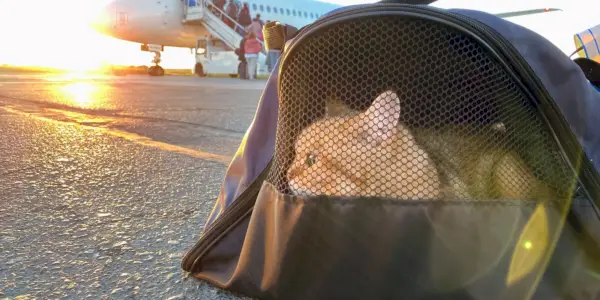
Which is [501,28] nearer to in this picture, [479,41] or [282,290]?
[479,41]

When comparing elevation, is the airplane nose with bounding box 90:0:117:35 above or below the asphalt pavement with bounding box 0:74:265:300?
above

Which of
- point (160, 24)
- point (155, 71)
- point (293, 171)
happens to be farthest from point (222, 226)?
point (160, 24)

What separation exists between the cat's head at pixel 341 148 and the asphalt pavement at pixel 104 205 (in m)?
0.21

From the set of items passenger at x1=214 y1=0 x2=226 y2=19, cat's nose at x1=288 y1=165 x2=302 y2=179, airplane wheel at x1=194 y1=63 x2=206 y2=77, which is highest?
passenger at x1=214 y1=0 x2=226 y2=19

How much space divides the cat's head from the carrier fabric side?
24mm

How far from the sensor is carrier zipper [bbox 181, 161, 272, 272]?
2.34 feet

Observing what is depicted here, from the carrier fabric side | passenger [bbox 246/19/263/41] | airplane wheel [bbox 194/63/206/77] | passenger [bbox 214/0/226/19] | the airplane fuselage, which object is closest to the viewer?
the carrier fabric side

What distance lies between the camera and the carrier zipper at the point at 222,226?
712 mm

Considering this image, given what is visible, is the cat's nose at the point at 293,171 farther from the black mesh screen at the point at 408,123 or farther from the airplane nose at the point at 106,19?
the airplane nose at the point at 106,19

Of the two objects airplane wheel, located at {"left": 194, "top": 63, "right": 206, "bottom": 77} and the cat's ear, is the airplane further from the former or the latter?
the cat's ear

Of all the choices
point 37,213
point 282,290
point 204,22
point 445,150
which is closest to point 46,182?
point 37,213

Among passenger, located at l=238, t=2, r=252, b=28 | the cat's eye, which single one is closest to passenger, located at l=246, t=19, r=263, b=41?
passenger, located at l=238, t=2, r=252, b=28

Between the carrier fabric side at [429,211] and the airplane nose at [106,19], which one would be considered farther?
the airplane nose at [106,19]

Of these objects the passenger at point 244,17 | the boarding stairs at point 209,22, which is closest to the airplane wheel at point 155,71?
the boarding stairs at point 209,22
